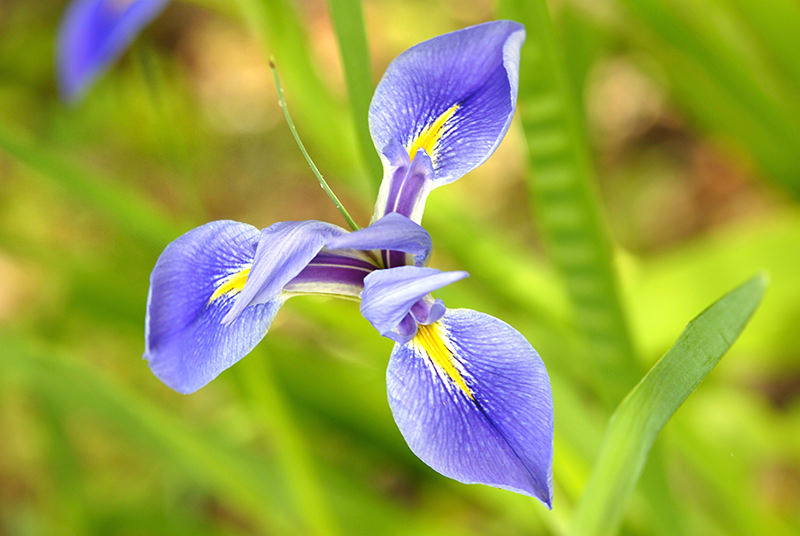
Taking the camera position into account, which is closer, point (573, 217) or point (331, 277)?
point (331, 277)

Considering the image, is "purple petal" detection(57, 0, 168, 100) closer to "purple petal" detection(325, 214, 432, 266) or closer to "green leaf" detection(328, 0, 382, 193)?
"green leaf" detection(328, 0, 382, 193)

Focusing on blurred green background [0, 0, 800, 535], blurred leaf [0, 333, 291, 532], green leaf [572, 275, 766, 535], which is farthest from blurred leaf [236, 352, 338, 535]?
green leaf [572, 275, 766, 535]

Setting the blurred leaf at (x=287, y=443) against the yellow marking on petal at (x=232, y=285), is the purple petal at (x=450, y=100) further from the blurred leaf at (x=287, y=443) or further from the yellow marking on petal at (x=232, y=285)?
the blurred leaf at (x=287, y=443)

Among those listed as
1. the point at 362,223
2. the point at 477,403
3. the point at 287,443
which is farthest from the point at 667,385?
the point at 362,223

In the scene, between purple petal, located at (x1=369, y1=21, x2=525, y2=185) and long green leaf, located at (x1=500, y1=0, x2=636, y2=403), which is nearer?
purple petal, located at (x1=369, y1=21, x2=525, y2=185)

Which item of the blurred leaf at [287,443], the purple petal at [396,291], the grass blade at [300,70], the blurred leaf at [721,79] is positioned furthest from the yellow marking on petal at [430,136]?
the blurred leaf at [721,79]

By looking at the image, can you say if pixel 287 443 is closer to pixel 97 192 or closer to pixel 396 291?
pixel 97 192
